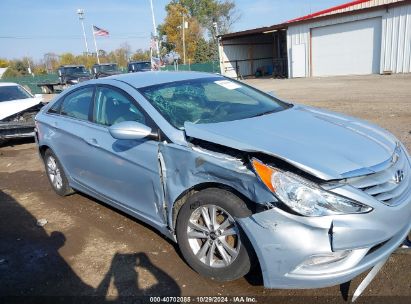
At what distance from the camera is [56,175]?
5.14m

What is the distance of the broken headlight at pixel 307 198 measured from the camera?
92.7 inches

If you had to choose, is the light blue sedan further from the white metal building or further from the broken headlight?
the white metal building

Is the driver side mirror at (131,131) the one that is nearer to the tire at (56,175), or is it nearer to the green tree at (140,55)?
the tire at (56,175)

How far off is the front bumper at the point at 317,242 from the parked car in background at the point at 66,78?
2241 cm

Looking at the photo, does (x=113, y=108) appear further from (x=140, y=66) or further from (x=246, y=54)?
(x=246, y=54)

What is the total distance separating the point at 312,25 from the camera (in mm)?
23953

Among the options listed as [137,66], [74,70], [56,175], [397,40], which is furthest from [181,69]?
[56,175]

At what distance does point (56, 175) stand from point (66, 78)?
20.3 metres

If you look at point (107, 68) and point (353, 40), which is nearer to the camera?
point (353, 40)

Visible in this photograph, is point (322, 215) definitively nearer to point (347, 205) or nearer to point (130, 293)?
point (347, 205)

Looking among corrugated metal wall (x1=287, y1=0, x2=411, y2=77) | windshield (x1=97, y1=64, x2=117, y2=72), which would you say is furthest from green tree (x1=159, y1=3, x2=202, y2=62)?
corrugated metal wall (x1=287, y1=0, x2=411, y2=77)

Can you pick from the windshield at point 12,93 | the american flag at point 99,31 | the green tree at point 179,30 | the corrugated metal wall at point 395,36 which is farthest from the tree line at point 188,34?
the windshield at point 12,93

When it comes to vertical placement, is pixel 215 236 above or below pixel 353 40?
below

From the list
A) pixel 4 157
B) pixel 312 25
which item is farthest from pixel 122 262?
pixel 312 25
